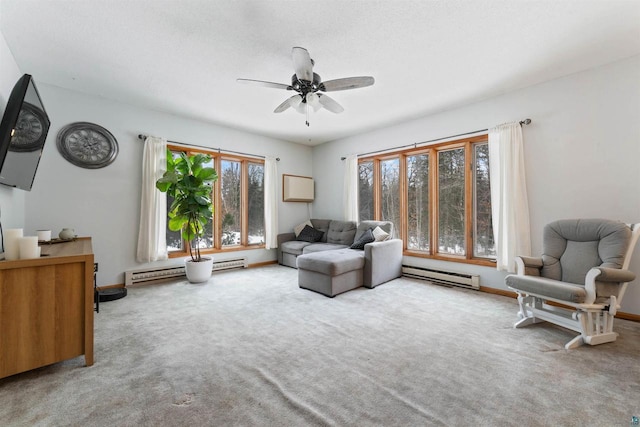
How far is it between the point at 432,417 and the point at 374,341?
862 millimetres

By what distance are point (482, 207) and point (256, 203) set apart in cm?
408

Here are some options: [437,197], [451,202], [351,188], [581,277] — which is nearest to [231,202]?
[351,188]

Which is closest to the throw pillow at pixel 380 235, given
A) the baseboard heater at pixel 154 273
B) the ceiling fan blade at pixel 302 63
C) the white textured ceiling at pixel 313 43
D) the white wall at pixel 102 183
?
the white textured ceiling at pixel 313 43

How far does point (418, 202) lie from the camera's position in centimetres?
459

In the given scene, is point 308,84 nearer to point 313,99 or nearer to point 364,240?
point 313,99

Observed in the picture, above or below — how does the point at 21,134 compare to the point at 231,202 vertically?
above

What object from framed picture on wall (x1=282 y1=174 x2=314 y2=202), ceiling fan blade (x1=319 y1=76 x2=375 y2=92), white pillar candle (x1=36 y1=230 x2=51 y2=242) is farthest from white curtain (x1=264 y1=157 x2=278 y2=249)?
white pillar candle (x1=36 y1=230 x2=51 y2=242)

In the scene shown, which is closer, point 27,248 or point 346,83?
point 27,248

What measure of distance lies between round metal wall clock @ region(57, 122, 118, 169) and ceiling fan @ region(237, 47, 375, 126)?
2625mm

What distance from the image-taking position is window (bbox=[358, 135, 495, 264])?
389 cm

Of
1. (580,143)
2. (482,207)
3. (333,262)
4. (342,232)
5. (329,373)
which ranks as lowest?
(329,373)

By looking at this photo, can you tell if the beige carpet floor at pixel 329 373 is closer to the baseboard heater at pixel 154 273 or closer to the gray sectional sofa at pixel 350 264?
the gray sectional sofa at pixel 350 264

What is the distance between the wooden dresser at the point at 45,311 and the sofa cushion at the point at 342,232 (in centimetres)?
383

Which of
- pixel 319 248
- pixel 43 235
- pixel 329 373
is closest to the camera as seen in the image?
pixel 329 373
